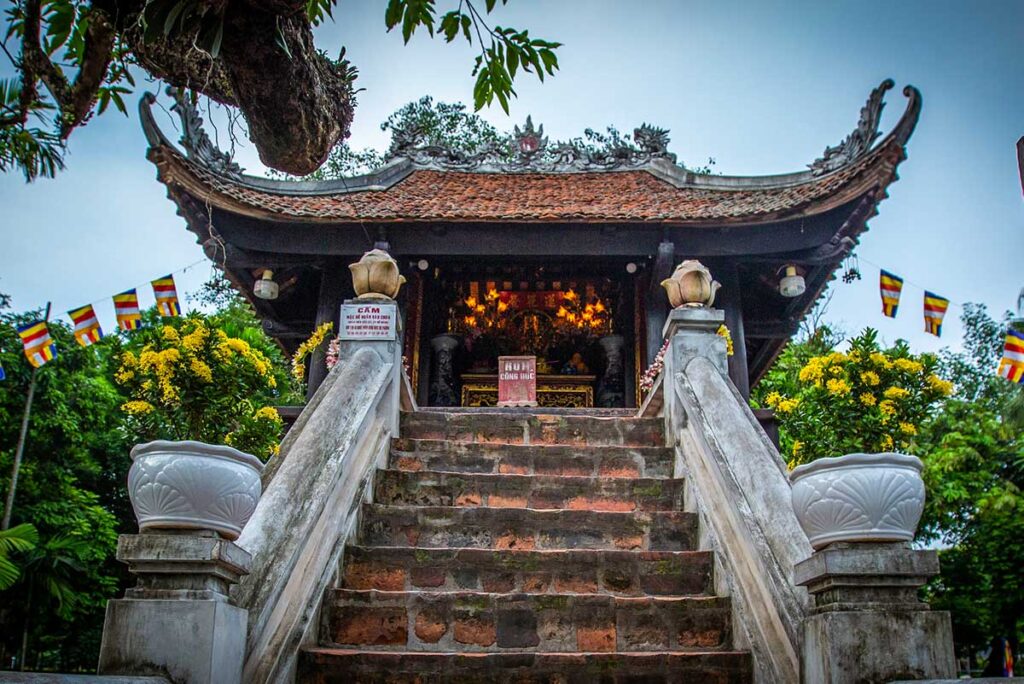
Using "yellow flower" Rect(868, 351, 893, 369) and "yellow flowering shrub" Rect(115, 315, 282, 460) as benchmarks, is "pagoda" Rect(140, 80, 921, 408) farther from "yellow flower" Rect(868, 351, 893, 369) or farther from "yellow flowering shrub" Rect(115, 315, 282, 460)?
"yellow flowering shrub" Rect(115, 315, 282, 460)

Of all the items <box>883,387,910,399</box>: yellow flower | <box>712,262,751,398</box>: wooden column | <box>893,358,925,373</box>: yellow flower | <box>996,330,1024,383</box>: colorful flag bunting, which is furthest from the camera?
<box>712,262,751,398</box>: wooden column

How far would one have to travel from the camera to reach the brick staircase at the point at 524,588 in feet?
11.0

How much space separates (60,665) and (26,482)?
5405mm

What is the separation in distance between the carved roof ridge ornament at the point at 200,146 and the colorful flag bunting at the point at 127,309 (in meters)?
1.98

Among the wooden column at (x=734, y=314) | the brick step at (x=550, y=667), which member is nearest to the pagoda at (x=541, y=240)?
the wooden column at (x=734, y=314)

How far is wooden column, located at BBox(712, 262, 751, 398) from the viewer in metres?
10.1

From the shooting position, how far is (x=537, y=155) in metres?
13.2

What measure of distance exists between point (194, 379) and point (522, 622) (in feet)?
12.8

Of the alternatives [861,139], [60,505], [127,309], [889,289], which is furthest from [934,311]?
[60,505]

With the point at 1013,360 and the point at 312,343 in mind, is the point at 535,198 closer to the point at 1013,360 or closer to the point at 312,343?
the point at 312,343

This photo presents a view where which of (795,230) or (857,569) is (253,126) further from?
(795,230)

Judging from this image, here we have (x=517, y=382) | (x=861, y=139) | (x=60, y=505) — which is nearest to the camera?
(x=861, y=139)

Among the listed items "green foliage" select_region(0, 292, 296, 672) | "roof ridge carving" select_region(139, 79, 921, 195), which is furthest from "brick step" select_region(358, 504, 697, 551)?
"green foliage" select_region(0, 292, 296, 672)

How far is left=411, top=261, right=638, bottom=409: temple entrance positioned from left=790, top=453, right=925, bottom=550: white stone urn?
28.2ft
